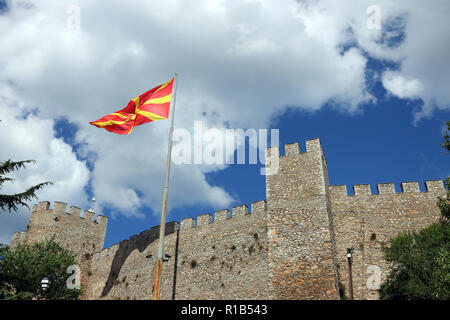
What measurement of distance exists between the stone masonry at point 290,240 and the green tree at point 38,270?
14.8 feet

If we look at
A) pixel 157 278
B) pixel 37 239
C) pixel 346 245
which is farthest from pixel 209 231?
pixel 37 239

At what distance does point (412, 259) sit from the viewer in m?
16.8

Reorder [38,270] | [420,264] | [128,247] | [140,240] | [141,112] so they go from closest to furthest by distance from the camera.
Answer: [141,112]
[420,264]
[38,270]
[140,240]
[128,247]

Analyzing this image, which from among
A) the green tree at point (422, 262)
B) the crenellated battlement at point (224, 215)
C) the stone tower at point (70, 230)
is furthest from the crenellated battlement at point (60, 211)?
the green tree at point (422, 262)

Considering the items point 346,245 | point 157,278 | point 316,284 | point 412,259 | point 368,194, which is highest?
point 368,194

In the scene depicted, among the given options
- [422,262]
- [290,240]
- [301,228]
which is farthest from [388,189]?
[290,240]

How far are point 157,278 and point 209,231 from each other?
13.4 metres

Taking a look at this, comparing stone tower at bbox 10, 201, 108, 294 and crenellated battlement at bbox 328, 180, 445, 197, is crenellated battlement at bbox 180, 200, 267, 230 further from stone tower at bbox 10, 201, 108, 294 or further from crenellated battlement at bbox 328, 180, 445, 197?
stone tower at bbox 10, 201, 108, 294

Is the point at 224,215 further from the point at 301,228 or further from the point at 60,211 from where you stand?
the point at 60,211

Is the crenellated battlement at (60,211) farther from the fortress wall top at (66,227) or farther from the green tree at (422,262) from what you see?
the green tree at (422,262)

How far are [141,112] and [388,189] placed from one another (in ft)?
46.5

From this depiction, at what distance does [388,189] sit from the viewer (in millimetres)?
21141
